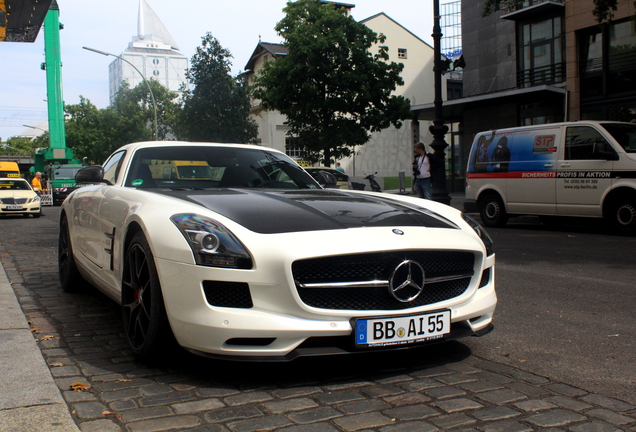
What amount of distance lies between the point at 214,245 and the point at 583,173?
10.2 m

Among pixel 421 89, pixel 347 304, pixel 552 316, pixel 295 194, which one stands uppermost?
pixel 421 89

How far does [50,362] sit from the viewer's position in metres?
3.79

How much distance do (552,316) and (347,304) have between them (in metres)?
2.37

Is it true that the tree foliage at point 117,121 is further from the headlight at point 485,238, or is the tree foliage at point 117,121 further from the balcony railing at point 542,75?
the headlight at point 485,238

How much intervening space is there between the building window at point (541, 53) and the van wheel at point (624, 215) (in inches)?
585

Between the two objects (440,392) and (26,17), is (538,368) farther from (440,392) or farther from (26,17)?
(26,17)

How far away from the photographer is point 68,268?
606 cm

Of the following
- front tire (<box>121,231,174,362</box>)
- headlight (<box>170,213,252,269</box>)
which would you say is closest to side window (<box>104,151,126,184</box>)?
front tire (<box>121,231,174,362</box>)

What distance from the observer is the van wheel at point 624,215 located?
36.9ft

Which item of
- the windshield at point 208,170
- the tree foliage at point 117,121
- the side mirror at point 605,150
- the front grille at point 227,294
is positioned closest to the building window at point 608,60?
the side mirror at point 605,150

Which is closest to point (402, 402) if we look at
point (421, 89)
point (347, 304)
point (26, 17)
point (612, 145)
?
point (347, 304)

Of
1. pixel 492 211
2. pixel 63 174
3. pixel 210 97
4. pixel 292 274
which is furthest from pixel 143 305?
pixel 210 97

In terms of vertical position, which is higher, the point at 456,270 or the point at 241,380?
the point at 456,270

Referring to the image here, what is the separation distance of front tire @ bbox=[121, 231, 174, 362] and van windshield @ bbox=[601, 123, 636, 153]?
9.96m
